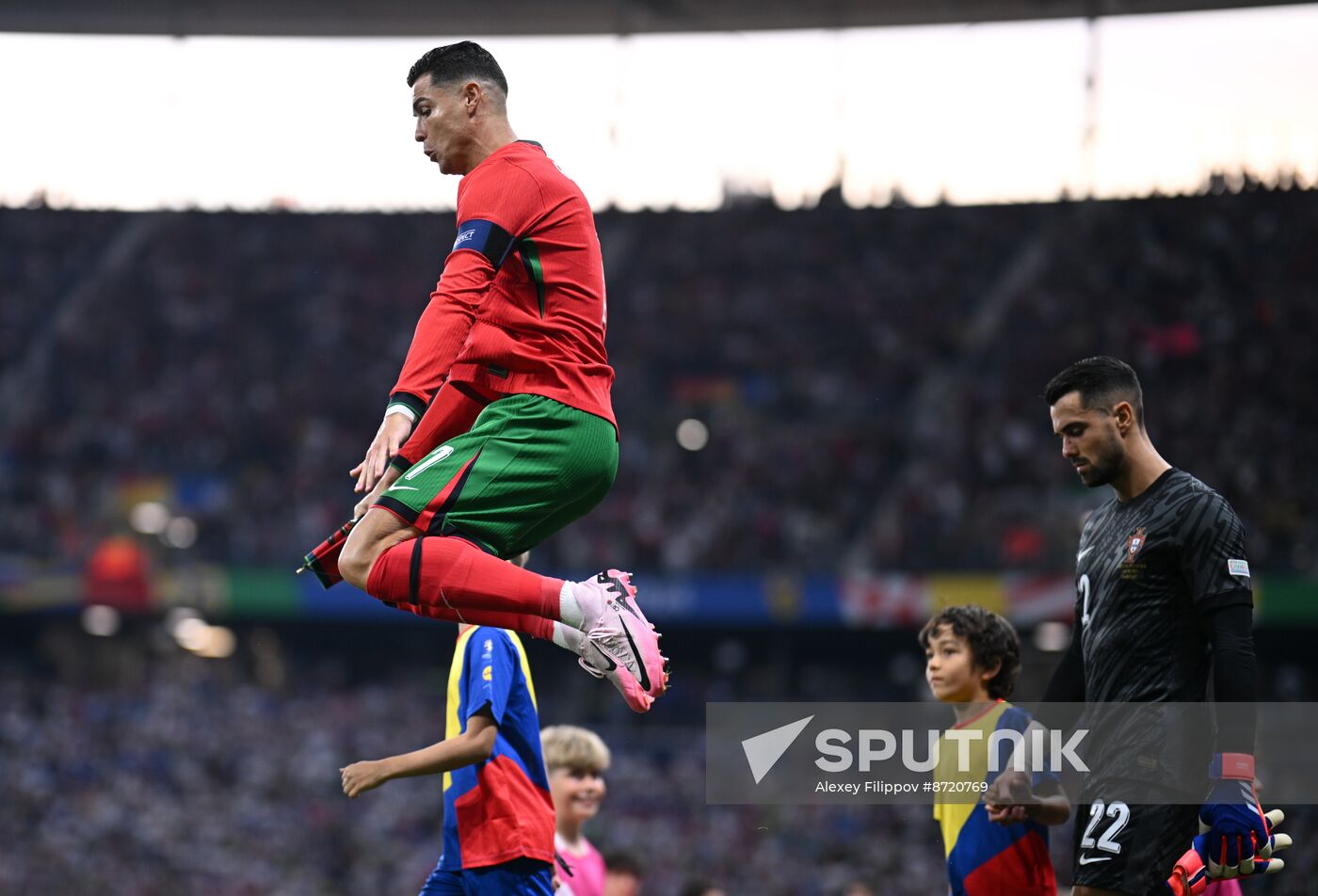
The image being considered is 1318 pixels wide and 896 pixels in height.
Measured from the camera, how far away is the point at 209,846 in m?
21.3

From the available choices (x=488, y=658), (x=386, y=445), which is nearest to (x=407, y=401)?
(x=386, y=445)

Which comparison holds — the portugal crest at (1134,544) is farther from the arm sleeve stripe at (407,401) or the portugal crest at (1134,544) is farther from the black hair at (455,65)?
the black hair at (455,65)

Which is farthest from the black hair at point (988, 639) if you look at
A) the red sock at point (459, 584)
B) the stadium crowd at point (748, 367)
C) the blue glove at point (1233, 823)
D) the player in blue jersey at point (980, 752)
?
the stadium crowd at point (748, 367)

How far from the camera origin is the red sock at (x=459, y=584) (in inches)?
163

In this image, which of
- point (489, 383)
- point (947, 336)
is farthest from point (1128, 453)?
point (947, 336)

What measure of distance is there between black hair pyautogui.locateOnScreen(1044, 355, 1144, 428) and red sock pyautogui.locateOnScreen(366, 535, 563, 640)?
182cm

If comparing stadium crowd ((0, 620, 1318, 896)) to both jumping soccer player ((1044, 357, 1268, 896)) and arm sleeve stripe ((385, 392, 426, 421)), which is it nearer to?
jumping soccer player ((1044, 357, 1268, 896))

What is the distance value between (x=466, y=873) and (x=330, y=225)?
27.7 m

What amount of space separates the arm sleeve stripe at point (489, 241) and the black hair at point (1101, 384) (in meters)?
1.80

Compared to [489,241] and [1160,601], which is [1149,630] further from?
[489,241]

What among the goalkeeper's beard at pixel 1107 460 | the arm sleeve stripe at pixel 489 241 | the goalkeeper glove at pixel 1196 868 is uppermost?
the arm sleeve stripe at pixel 489 241

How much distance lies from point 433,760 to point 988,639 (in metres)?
2.14

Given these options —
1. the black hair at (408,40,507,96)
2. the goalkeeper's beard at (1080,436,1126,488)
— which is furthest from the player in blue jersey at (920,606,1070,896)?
the black hair at (408,40,507,96)

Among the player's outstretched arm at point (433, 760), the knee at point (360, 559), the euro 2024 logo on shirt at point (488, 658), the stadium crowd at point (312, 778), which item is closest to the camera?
the knee at point (360, 559)
